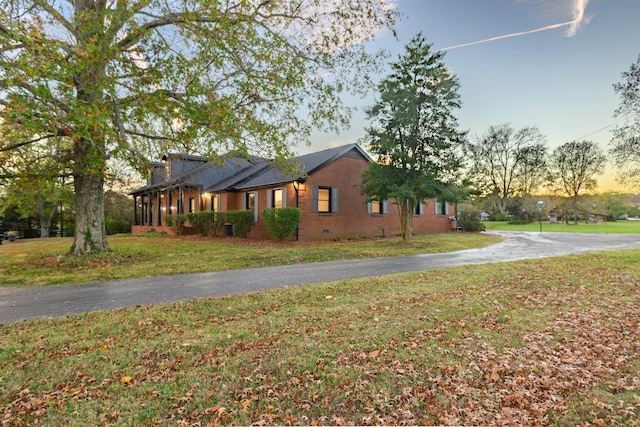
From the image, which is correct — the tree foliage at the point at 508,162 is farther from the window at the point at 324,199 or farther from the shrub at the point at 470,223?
the window at the point at 324,199

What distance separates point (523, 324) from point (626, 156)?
11.9 metres

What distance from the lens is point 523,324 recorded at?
14.7ft

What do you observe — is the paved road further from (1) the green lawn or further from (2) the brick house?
(1) the green lawn

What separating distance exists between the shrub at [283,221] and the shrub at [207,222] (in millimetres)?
4556

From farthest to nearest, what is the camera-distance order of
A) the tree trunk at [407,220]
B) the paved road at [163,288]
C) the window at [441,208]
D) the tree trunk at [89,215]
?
the window at [441,208] → the tree trunk at [407,220] → the tree trunk at [89,215] → the paved road at [163,288]

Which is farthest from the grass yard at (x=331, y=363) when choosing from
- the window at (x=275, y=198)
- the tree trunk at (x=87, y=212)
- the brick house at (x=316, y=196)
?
the window at (x=275, y=198)

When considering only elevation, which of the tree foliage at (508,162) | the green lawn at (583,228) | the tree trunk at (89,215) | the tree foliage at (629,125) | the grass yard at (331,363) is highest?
the tree foliage at (508,162)

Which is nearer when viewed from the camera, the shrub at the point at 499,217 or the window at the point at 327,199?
the window at the point at 327,199

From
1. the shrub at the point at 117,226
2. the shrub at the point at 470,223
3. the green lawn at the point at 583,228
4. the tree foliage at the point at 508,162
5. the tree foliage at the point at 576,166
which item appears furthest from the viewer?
the tree foliage at the point at 508,162

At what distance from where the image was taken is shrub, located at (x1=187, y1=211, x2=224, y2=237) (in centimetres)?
1984

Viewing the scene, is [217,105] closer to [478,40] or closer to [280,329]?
[280,329]

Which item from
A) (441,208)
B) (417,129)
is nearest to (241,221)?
A: (417,129)

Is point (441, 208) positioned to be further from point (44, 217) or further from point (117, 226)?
point (44, 217)

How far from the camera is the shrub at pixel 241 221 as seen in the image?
18.3 m
